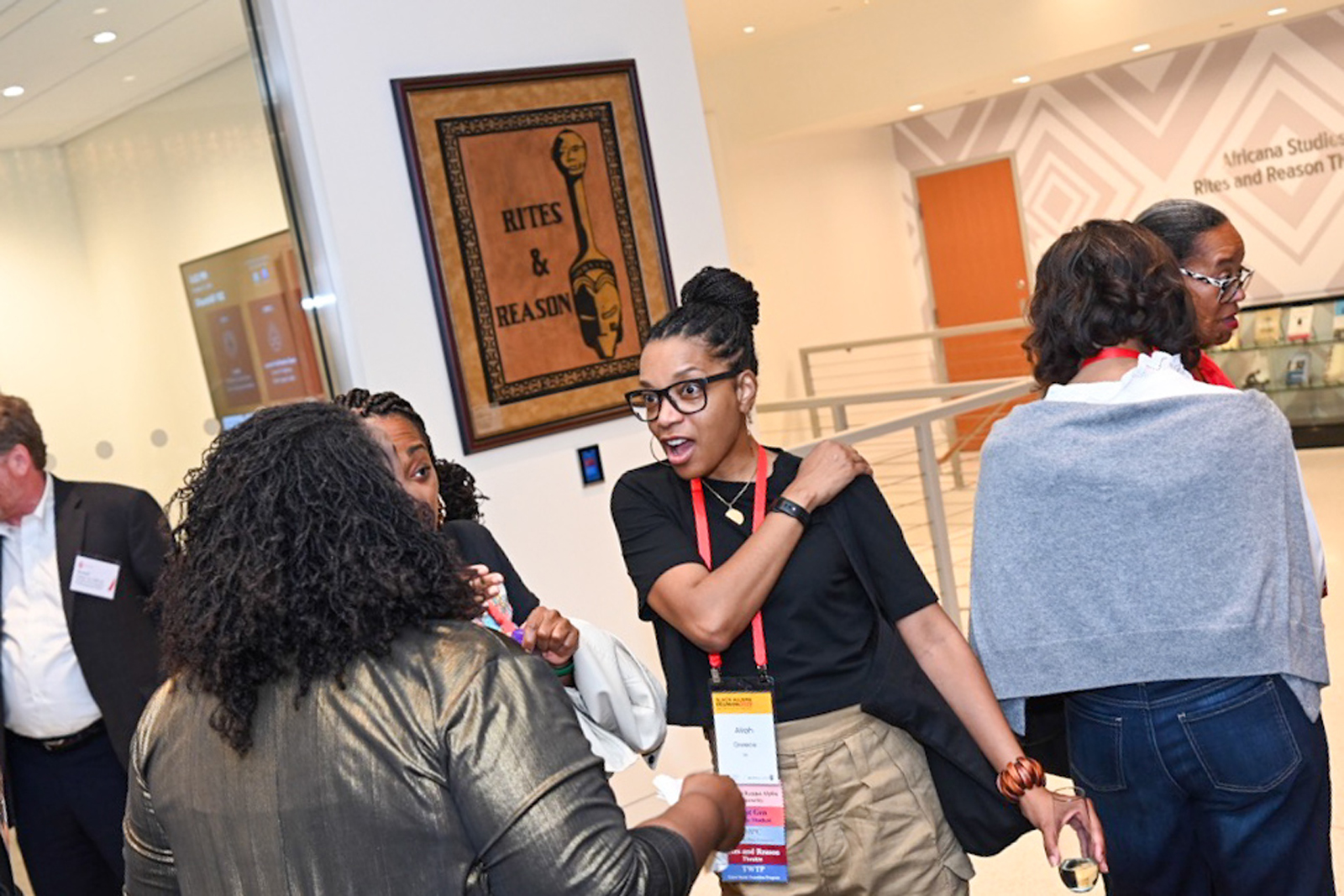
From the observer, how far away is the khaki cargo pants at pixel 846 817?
6.70ft

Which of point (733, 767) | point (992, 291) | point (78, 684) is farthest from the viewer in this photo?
point (992, 291)

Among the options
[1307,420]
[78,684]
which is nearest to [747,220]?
[1307,420]

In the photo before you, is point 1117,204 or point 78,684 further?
point 1117,204

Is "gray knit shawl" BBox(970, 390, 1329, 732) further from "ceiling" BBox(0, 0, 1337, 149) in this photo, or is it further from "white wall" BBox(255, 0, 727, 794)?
"ceiling" BBox(0, 0, 1337, 149)

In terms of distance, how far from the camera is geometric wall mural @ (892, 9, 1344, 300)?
10047mm

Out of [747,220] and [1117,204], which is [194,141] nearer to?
[747,220]

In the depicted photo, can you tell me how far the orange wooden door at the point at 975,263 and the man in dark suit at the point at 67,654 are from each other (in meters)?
9.10

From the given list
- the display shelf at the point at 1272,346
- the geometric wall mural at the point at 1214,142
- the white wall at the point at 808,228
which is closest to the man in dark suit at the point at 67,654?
the display shelf at the point at 1272,346

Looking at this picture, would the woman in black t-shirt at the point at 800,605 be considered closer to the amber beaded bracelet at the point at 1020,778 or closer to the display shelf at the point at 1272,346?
the amber beaded bracelet at the point at 1020,778

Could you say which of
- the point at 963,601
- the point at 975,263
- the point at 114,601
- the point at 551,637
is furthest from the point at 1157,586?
the point at 975,263

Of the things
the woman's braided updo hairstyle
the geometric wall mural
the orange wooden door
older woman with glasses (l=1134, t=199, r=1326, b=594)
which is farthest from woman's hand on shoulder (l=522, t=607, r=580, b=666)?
the orange wooden door

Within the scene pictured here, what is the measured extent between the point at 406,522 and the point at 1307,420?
375 inches

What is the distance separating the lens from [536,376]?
436cm

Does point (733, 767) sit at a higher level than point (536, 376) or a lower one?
lower
